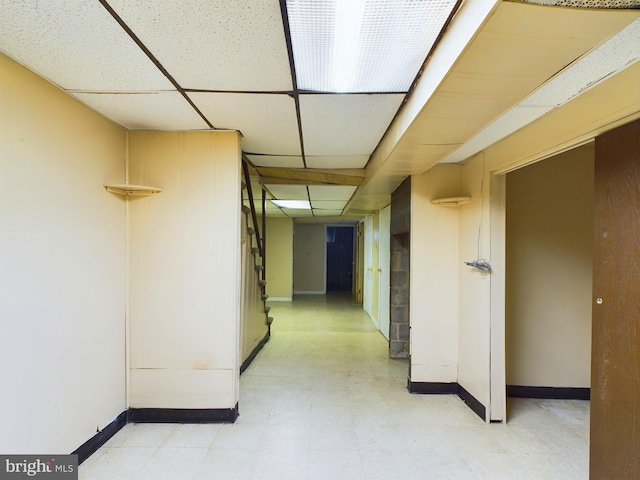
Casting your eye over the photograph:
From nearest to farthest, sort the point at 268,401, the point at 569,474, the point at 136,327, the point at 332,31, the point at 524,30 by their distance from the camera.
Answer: the point at 524,30 < the point at 332,31 < the point at 569,474 < the point at 136,327 < the point at 268,401

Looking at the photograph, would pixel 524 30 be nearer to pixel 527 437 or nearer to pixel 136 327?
pixel 527 437

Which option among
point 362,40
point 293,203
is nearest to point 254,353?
point 293,203

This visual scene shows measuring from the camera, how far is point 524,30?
0.95 metres

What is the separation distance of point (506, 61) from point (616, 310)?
123cm

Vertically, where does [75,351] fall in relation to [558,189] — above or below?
below

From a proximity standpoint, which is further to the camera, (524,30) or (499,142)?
(499,142)

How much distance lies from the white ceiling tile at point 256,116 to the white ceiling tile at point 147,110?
12 cm

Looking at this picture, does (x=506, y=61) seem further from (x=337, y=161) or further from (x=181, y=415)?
(x=181, y=415)

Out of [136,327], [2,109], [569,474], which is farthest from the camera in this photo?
[136,327]

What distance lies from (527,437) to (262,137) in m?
3.06

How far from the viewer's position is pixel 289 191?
456cm

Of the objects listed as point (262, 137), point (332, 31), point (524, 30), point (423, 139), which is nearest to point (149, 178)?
point (262, 137)

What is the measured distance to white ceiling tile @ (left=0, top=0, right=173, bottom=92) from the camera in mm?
1173

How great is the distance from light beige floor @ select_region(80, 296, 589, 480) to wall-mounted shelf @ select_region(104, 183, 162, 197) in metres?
1.76
